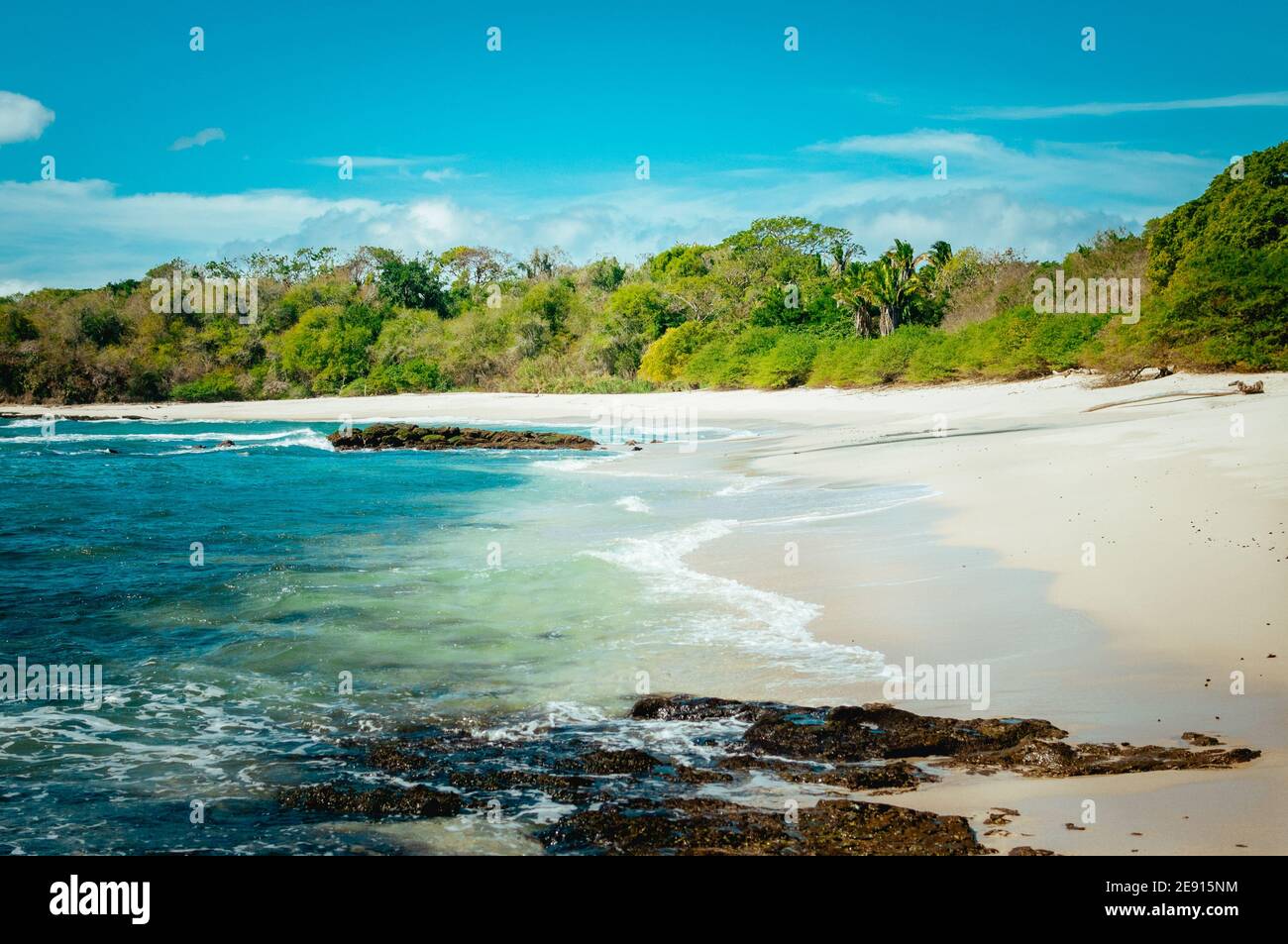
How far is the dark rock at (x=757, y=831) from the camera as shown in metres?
4.01

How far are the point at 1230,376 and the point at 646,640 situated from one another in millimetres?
23034

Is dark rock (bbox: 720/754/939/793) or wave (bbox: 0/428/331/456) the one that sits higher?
wave (bbox: 0/428/331/456)

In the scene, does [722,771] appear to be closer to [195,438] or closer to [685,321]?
[195,438]

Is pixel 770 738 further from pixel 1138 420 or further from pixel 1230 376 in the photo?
pixel 1230 376

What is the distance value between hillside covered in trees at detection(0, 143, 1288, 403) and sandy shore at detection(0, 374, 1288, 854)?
780cm

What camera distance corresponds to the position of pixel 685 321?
59688 millimetres

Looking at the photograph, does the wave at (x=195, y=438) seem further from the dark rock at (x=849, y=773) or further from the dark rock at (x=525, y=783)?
the dark rock at (x=849, y=773)

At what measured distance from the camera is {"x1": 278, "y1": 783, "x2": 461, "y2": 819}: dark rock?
4824mm

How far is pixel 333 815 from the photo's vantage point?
481cm

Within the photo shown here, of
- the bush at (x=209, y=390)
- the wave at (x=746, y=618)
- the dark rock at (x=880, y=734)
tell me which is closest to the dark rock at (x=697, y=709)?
the dark rock at (x=880, y=734)

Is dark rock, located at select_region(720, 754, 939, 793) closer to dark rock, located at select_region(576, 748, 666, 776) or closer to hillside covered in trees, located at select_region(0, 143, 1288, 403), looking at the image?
dark rock, located at select_region(576, 748, 666, 776)

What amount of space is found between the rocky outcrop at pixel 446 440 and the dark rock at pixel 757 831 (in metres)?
27.0

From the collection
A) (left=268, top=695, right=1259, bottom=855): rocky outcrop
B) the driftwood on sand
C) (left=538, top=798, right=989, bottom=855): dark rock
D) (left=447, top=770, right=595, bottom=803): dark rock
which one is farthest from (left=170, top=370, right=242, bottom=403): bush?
(left=538, top=798, right=989, bottom=855): dark rock

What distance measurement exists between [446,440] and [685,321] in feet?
93.1
